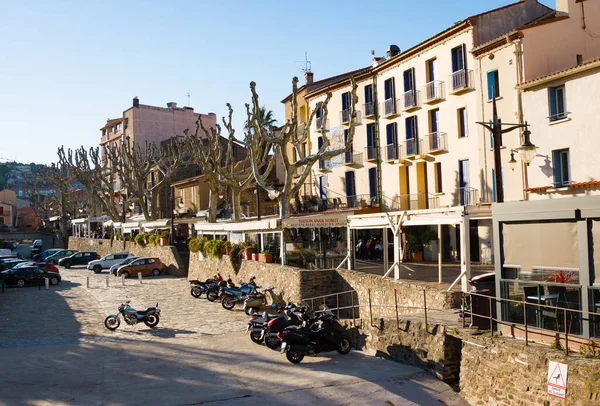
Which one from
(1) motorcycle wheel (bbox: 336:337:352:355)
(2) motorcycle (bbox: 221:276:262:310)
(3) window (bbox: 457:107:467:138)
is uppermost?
(3) window (bbox: 457:107:467:138)

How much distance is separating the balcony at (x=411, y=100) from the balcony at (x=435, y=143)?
6.65 feet

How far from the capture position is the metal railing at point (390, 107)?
113 ft

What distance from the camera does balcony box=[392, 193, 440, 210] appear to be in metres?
32.0

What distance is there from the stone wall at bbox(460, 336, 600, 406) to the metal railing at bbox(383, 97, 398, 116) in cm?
2430

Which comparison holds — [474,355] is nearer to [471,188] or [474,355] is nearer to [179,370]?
[179,370]

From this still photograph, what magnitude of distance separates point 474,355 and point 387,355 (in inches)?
130

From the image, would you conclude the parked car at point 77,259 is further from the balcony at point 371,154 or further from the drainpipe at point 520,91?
the drainpipe at point 520,91

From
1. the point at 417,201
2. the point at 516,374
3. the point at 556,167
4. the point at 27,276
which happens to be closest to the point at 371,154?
the point at 417,201

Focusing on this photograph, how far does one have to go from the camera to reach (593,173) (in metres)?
22.3

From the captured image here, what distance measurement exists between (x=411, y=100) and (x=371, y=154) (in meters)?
5.04

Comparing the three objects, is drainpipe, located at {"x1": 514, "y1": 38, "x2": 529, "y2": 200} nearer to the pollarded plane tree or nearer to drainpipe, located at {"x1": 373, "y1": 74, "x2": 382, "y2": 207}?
the pollarded plane tree

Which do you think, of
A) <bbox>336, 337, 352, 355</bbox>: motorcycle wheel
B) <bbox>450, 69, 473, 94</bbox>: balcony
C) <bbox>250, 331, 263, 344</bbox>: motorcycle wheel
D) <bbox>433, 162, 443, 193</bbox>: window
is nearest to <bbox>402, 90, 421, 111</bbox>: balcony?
<bbox>450, 69, 473, 94</bbox>: balcony

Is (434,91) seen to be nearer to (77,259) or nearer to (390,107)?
(390,107)

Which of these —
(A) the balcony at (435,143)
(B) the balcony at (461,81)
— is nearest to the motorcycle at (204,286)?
(A) the balcony at (435,143)
